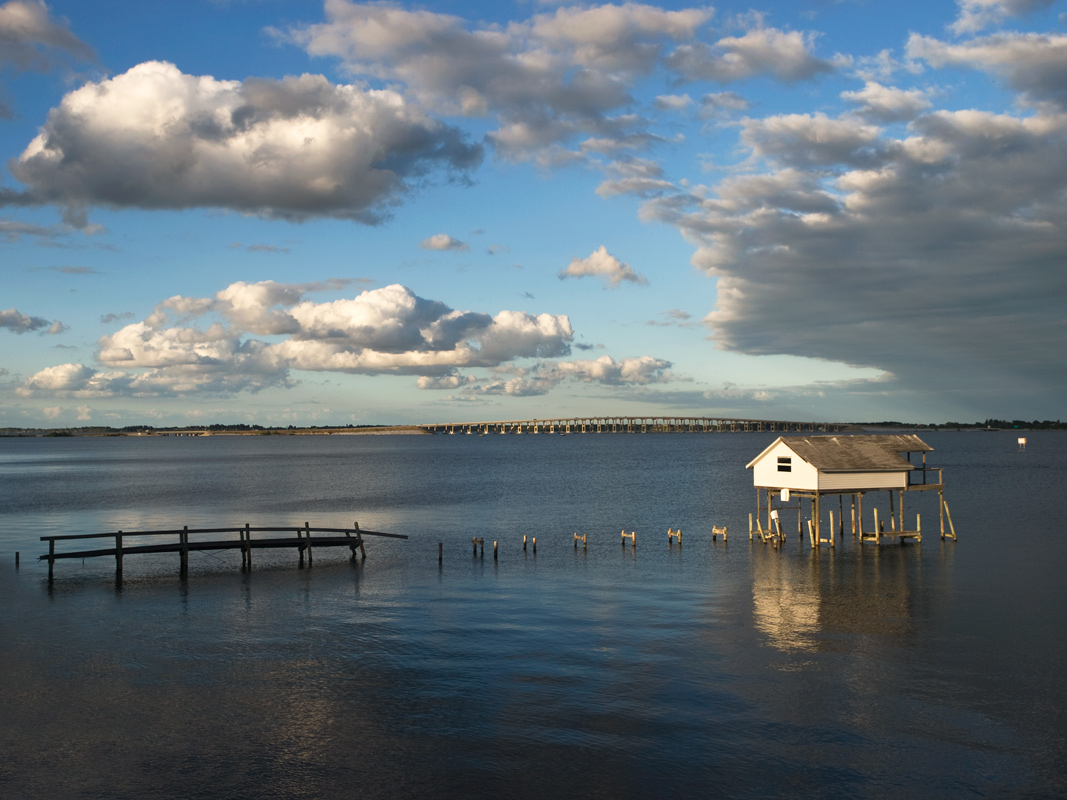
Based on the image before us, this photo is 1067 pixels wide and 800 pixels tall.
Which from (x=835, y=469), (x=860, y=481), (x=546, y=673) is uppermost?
(x=835, y=469)

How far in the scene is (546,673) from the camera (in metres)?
29.1

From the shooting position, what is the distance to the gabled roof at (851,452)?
5791 centimetres

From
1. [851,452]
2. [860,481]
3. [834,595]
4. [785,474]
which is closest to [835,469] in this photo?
[860,481]

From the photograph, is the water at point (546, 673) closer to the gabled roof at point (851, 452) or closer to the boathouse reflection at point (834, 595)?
the boathouse reflection at point (834, 595)

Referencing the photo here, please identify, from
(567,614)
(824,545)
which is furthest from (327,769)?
(824,545)

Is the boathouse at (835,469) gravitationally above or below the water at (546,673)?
above

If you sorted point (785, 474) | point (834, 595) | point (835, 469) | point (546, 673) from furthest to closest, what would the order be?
point (785, 474) → point (835, 469) → point (834, 595) → point (546, 673)

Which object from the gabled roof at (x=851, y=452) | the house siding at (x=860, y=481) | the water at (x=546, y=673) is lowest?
the water at (x=546, y=673)

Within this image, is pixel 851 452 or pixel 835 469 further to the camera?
pixel 851 452

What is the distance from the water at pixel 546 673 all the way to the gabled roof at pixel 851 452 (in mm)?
6051

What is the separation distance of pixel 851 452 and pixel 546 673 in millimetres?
38520

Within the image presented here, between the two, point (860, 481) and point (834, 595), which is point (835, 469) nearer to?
point (860, 481)

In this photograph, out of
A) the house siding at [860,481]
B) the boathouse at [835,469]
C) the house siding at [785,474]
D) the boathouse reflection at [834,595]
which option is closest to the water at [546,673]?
the boathouse reflection at [834,595]

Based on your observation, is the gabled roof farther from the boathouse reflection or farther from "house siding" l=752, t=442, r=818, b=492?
the boathouse reflection
